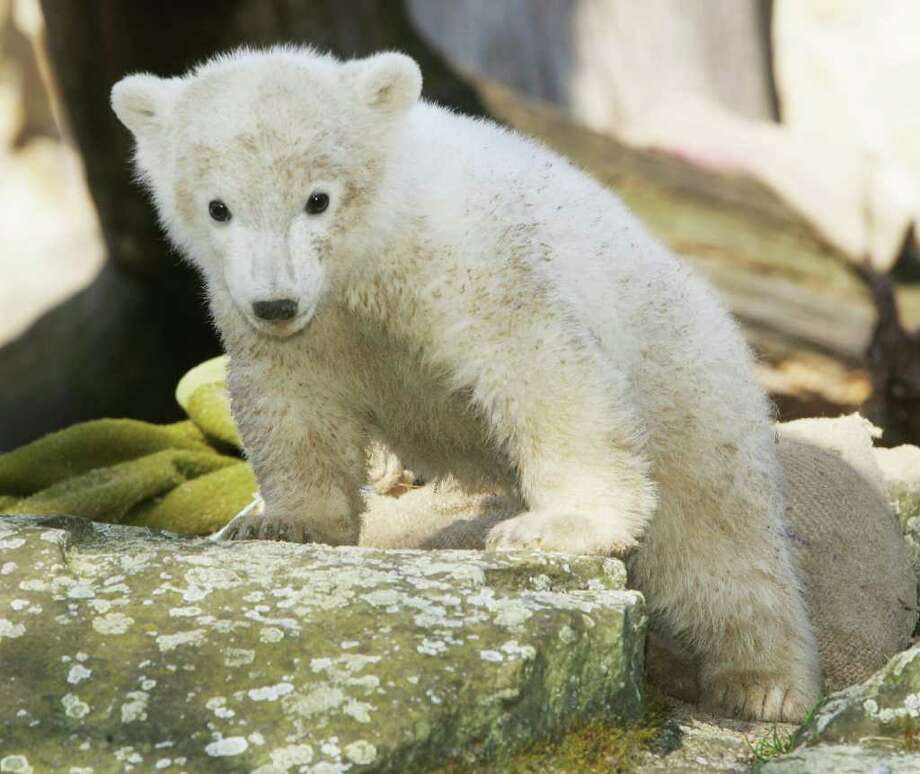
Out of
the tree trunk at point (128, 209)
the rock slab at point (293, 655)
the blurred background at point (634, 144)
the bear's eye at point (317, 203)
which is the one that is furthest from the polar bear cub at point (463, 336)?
the tree trunk at point (128, 209)

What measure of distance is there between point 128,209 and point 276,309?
17.2 feet

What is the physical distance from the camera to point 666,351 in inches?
138

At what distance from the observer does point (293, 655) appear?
93.4 inches

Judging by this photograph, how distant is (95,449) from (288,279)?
2.76 metres

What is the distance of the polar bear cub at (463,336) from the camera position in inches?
120

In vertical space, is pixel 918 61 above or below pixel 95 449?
above

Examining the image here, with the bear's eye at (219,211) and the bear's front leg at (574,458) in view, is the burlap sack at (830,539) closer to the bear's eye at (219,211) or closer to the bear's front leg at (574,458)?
the bear's front leg at (574,458)

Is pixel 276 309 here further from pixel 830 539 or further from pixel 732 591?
pixel 830 539

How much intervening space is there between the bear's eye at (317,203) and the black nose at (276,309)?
0.80ft

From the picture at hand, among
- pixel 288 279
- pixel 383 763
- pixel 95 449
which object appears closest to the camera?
pixel 383 763

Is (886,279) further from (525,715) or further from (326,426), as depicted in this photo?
(525,715)

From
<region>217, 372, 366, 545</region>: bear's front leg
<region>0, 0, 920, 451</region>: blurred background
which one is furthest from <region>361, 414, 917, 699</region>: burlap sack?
<region>0, 0, 920, 451</region>: blurred background

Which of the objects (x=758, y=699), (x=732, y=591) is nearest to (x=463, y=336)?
(x=732, y=591)

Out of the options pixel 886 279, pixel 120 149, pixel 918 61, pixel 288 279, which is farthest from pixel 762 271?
pixel 288 279
